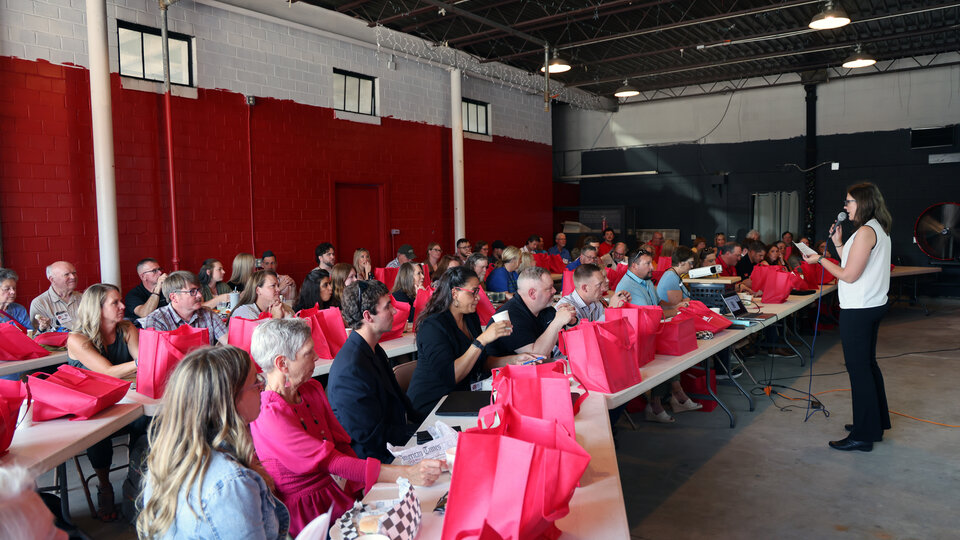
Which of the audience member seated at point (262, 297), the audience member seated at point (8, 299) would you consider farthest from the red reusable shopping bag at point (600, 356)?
the audience member seated at point (8, 299)

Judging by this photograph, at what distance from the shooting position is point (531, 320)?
423 cm

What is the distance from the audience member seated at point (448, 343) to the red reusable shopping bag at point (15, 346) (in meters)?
2.74

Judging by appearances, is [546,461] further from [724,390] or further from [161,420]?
[724,390]

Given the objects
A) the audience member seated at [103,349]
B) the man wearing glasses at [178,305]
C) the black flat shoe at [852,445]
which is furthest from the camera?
the black flat shoe at [852,445]

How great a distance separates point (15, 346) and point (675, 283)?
18.0 ft

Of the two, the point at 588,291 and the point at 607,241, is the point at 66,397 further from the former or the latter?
the point at 607,241

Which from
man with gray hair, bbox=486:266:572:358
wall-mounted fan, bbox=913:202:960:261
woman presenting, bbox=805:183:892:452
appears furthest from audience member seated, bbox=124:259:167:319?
wall-mounted fan, bbox=913:202:960:261

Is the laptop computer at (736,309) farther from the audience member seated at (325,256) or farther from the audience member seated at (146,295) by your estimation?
the audience member seated at (146,295)

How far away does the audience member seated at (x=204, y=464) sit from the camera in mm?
1601

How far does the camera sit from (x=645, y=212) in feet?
50.9

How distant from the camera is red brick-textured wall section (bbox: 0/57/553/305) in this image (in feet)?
20.8

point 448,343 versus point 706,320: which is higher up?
point 448,343

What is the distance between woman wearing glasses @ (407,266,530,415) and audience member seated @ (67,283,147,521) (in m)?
1.61

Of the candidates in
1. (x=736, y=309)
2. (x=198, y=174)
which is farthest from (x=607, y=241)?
(x=198, y=174)
